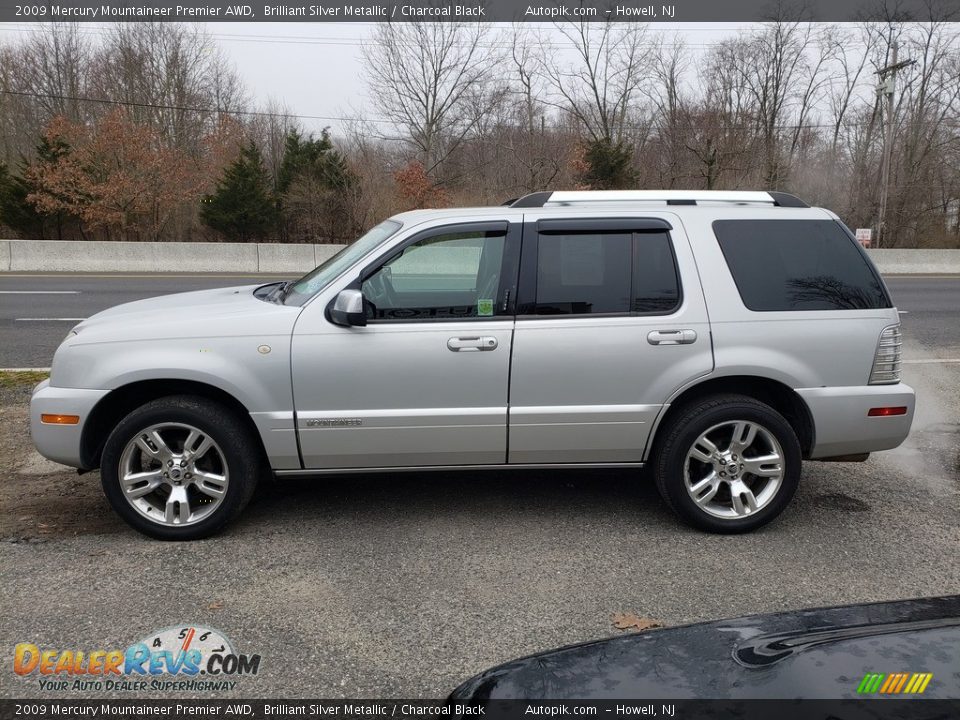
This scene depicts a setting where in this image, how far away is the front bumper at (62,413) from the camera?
4.09 metres

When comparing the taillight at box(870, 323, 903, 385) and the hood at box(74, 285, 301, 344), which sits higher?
the hood at box(74, 285, 301, 344)

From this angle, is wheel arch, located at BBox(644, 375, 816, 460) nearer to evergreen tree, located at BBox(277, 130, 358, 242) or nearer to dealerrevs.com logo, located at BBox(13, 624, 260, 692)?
dealerrevs.com logo, located at BBox(13, 624, 260, 692)

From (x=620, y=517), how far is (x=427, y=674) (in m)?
1.91

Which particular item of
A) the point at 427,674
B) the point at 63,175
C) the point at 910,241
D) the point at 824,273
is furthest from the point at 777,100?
the point at 427,674

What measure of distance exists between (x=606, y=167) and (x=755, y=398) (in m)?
28.8

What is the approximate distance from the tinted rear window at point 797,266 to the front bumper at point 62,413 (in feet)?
11.9

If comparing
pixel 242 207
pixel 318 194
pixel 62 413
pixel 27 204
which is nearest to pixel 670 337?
pixel 62 413

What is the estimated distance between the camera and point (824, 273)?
4398 mm

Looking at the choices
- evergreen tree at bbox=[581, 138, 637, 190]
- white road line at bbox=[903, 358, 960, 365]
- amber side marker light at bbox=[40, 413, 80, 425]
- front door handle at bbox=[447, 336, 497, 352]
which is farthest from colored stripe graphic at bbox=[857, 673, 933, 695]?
evergreen tree at bbox=[581, 138, 637, 190]

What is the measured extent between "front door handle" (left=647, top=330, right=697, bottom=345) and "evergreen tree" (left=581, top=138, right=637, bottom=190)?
28.7 metres

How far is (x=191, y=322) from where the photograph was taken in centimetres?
416

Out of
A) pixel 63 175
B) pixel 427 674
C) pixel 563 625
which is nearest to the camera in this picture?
pixel 427 674

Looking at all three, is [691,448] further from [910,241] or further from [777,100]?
[777,100]

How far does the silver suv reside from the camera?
412cm
